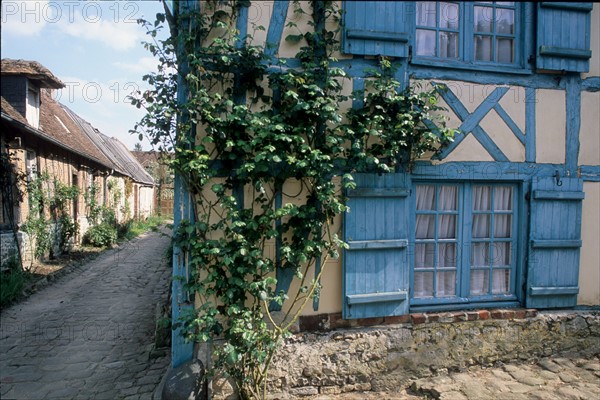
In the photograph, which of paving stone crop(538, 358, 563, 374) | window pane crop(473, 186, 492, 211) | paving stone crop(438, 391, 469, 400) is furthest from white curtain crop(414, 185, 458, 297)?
paving stone crop(538, 358, 563, 374)

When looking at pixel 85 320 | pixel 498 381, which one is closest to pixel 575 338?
pixel 498 381

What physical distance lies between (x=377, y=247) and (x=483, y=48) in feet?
8.24

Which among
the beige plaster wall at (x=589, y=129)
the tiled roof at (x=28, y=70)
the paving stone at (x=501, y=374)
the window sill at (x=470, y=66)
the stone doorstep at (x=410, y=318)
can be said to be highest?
the tiled roof at (x=28, y=70)

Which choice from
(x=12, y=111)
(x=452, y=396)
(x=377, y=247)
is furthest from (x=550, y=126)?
(x=12, y=111)

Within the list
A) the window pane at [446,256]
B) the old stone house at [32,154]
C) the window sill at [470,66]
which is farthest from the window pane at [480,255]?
the old stone house at [32,154]

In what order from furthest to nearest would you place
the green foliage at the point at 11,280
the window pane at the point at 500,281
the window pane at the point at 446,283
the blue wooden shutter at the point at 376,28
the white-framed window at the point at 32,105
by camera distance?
the white-framed window at the point at 32,105, the green foliage at the point at 11,280, the window pane at the point at 500,281, the window pane at the point at 446,283, the blue wooden shutter at the point at 376,28

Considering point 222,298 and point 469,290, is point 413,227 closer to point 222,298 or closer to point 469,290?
point 469,290

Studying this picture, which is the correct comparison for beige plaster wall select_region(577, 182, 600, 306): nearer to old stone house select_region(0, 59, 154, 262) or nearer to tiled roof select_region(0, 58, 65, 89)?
old stone house select_region(0, 59, 154, 262)

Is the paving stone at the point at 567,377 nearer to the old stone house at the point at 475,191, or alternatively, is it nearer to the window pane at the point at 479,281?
the old stone house at the point at 475,191

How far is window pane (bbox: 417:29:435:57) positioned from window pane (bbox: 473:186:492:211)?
61.0 inches

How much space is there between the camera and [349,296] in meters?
3.71

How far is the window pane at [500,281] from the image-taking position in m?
4.25

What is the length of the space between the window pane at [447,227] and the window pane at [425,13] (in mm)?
2076

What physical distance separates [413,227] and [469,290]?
3.21 ft
